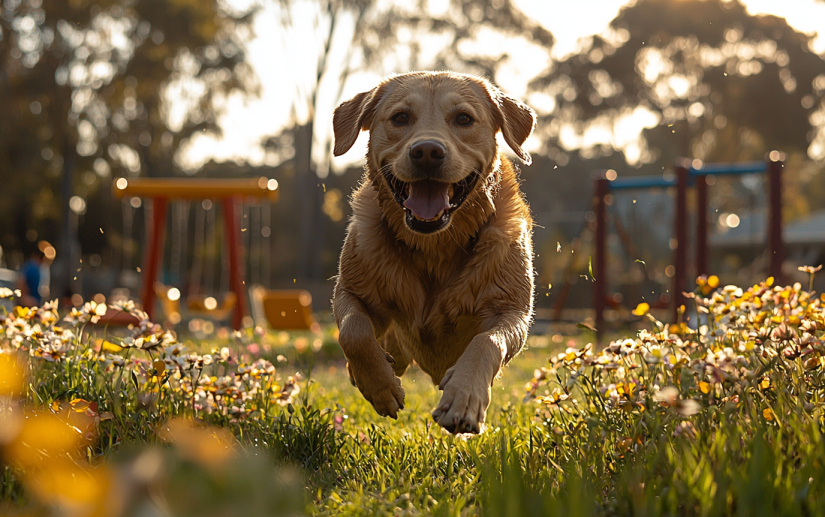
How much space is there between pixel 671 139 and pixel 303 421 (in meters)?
25.0

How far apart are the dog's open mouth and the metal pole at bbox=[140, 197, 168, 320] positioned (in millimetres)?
8757

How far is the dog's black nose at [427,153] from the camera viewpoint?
10.7ft

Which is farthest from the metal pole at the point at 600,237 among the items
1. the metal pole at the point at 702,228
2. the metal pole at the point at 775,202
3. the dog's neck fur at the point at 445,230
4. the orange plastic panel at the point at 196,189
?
the dog's neck fur at the point at 445,230

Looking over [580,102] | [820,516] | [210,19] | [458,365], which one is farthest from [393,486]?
[580,102]

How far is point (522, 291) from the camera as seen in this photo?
370 centimetres

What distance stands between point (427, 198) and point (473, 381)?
106 cm

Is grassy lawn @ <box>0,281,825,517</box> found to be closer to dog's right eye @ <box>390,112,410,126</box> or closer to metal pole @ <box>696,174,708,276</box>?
dog's right eye @ <box>390,112,410,126</box>

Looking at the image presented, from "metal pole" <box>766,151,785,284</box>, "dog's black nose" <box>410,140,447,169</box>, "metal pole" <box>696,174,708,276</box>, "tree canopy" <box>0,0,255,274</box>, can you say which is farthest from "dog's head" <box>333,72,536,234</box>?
"tree canopy" <box>0,0,255,274</box>

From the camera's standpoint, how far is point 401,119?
3688mm

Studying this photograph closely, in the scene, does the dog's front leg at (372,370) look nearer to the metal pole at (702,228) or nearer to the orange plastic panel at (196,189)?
the metal pole at (702,228)

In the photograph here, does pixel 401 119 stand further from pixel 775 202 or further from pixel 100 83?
pixel 100 83

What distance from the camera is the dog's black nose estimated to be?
128 inches

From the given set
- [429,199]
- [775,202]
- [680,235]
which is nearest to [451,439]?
[429,199]

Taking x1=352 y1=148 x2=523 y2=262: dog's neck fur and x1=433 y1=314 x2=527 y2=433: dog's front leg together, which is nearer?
x1=433 y1=314 x2=527 y2=433: dog's front leg
